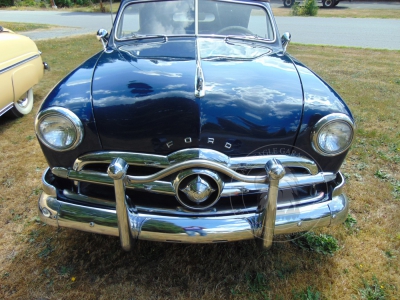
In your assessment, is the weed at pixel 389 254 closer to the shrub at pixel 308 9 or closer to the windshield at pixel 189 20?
the windshield at pixel 189 20

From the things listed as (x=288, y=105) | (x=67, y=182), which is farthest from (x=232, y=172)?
(x=67, y=182)

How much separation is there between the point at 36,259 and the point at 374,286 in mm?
2124

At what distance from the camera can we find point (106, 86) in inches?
79.1

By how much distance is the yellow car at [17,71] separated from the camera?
12.1ft

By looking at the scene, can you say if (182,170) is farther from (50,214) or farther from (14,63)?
(14,63)

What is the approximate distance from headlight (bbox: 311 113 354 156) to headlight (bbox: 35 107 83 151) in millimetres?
1278

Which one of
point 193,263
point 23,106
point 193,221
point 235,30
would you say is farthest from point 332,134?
point 23,106

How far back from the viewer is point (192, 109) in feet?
5.97

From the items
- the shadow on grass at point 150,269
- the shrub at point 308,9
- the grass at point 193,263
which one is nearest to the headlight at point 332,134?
the grass at point 193,263

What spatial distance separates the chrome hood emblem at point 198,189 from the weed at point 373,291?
1.14m

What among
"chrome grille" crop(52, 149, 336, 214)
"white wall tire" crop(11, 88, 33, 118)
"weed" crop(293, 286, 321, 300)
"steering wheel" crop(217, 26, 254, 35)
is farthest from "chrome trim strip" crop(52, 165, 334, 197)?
"white wall tire" crop(11, 88, 33, 118)

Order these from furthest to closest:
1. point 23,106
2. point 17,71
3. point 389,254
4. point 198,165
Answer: point 23,106, point 17,71, point 389,254, point 198,165

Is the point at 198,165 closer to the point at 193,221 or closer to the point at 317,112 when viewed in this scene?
A: the point at 193,221

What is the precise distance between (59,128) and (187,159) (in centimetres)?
74
